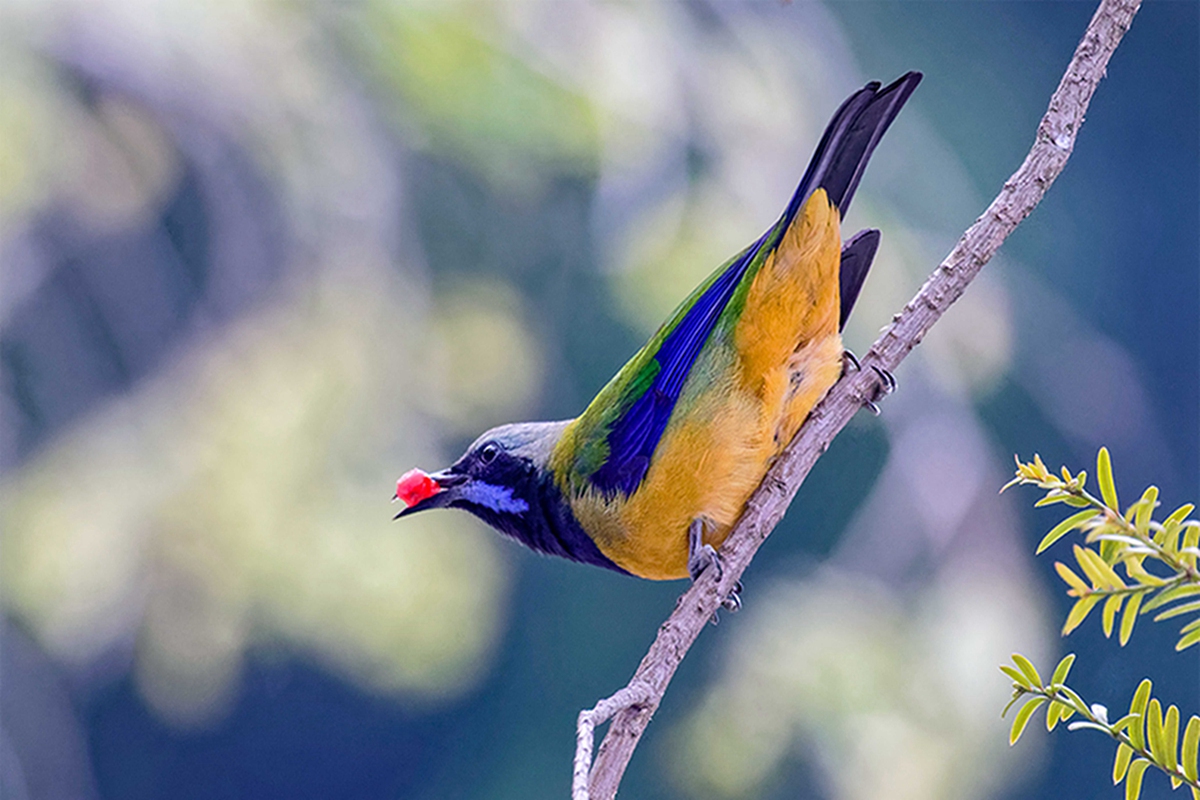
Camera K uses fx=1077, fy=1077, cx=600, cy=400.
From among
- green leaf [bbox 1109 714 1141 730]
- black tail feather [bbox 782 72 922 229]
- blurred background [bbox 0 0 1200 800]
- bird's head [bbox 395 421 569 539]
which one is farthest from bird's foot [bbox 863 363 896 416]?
blurred background [bbox 0 0 1200 800]

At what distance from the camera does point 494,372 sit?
7.36 feet

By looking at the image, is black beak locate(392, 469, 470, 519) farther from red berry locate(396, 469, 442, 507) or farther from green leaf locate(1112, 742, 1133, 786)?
green leaf locate(1112, 742, 1133, 786)

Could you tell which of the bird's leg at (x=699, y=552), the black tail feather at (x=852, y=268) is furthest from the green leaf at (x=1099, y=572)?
the black tail feather at (x=852, y=268)

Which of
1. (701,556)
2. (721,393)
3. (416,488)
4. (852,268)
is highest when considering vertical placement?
(852,268)

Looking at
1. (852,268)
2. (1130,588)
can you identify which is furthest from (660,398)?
(1130,588)

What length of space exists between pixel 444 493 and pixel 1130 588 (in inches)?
42.0

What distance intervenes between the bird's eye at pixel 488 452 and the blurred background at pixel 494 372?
0.74m

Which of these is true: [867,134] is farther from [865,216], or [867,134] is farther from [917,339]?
[865,216]

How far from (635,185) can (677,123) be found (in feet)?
0.54

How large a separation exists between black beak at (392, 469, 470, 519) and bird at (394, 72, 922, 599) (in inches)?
5.0

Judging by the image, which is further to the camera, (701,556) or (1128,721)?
(701,556)

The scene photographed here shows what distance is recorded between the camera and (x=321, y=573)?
216 centimetres

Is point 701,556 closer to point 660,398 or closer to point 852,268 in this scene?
point 660,398

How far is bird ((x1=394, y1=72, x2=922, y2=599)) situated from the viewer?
46.0 inches
